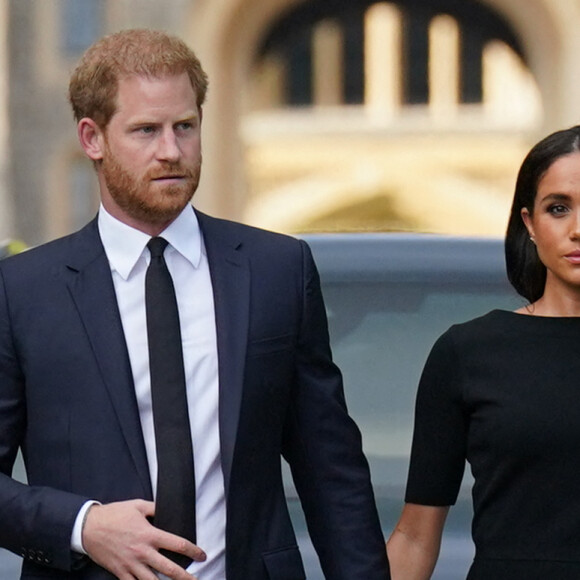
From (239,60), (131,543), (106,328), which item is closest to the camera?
(131,543)

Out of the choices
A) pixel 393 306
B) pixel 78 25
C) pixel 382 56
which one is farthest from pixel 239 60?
pixel 393 306

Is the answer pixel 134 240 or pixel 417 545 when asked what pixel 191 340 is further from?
pixel 417 545

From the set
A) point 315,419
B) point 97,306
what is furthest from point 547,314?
point 97,306

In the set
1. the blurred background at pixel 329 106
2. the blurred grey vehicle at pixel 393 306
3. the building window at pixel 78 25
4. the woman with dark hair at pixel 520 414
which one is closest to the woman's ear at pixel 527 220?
the woman with dark hair at pixel 520 414

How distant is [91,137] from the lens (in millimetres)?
3123

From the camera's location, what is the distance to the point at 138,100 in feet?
10.00

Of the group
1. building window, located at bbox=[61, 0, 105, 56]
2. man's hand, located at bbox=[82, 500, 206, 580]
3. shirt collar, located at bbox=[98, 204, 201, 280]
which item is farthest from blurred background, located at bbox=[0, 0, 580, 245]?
man's hand, located at bbox=[82, 500, 206, 580]

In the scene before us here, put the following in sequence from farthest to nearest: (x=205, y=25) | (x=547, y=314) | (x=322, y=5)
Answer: (x=322, y=5)
(x=205, y=25)
(x=547, y=314)

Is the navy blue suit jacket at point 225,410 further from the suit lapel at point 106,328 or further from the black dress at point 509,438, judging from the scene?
the black dress at point 509,438

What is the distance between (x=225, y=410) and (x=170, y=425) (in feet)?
0.33

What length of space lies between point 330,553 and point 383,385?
2.80ft

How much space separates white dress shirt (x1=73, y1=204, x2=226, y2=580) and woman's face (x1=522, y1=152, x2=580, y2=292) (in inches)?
23.2

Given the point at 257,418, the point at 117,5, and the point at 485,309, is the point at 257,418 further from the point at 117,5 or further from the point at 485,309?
the point at 117,5

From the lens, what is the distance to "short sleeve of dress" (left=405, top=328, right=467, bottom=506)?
325cm
